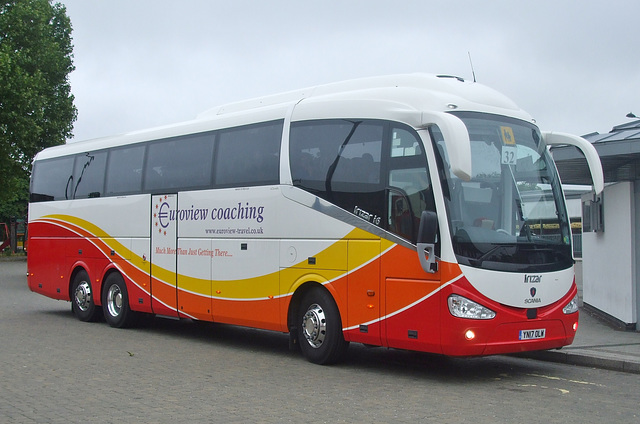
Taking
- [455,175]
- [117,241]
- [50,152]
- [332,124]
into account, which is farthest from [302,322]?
[50,152]

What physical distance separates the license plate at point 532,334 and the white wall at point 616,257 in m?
6.10

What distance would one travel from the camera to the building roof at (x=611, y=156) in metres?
13.5

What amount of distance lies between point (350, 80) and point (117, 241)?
6775mm

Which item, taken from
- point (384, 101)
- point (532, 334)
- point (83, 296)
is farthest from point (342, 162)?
point (83, 296)

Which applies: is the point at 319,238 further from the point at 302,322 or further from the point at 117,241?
the point at 117,241

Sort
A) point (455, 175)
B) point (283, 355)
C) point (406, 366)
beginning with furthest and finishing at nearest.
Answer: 1. point (283, 355)
2. point (406, 366)
3. point (455, 175)

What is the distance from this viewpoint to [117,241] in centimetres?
1628

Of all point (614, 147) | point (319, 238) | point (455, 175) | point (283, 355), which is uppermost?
point (614, 147)

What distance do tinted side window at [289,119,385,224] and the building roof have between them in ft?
16.0

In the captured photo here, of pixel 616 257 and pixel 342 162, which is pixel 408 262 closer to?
pixel 342 162

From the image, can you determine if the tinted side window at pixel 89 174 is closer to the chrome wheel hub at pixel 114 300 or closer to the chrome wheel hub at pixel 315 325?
the chrome wheel hub at pixel 114 300

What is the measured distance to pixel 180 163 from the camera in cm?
1462

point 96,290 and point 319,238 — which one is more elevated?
point 319,238

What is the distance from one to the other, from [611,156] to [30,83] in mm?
32455
